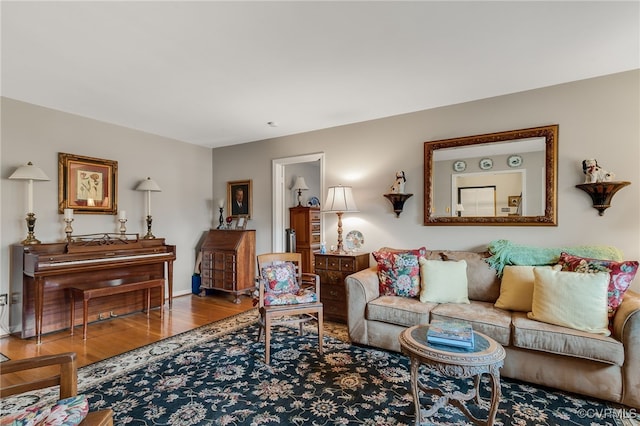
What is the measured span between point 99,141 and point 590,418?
17.3 feet

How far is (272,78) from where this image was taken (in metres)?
2.79

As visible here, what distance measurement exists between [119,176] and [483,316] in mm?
4459

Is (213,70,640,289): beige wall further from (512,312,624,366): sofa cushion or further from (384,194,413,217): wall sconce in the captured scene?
(512,312,624,366): sofa cushion

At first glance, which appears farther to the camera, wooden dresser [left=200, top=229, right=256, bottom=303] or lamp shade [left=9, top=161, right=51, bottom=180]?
wooden dresser [left=200, top=229, right=256, bottom=303]

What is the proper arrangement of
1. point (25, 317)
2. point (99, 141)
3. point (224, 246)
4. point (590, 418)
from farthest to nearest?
point (224, 246) < point (99, 141) < point (25, 317) < point (590, 418)

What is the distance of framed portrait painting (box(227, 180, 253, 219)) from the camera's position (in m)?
5.00

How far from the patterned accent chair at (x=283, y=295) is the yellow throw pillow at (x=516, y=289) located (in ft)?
5.12

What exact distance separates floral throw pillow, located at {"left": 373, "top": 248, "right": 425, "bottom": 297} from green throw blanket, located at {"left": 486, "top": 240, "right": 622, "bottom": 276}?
68 cm

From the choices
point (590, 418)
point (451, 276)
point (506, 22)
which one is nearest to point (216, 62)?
point (506, 22)

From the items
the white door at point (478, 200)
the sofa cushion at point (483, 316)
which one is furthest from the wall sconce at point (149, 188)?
the white door at point (478, 200)

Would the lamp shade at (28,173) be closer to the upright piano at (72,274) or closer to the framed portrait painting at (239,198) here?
the upright piano at (72,274)

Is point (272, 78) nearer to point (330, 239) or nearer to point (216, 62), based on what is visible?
point (216, 62)

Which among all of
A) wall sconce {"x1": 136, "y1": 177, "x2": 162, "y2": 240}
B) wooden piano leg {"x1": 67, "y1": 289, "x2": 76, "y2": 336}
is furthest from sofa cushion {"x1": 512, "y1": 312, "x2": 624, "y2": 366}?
wall sconce {"x1": 136, "y1": 177, "x2": 162, "y2": 240}

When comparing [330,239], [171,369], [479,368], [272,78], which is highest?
[272,78]
